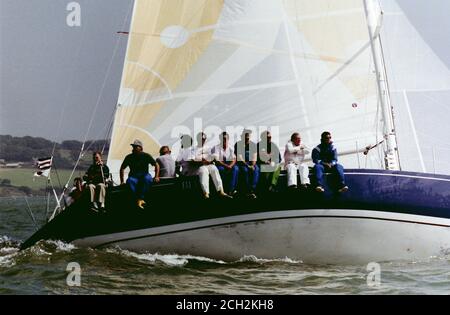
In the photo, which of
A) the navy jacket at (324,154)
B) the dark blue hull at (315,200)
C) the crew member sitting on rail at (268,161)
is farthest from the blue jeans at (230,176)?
the navy jacket at (324,154)

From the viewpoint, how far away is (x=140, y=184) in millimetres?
13039

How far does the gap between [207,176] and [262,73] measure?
8.03 feet

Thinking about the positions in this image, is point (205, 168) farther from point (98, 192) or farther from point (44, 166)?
point (44, 166)

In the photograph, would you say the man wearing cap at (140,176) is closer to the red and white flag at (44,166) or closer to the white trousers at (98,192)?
the white trousers at (98,192)

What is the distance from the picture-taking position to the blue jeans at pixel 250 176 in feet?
41.3

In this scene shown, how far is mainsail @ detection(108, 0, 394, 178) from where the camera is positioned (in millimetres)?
13727

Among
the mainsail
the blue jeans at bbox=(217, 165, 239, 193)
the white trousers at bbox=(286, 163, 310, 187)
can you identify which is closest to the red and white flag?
the mainsail

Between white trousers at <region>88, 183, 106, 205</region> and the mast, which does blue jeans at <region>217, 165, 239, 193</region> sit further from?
the mast

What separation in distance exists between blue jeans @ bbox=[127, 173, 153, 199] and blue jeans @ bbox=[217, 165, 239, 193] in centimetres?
121

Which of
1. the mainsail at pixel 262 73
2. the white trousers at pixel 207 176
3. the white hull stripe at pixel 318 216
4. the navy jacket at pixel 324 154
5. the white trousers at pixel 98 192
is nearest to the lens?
the white hull stripe at pixel 318 216

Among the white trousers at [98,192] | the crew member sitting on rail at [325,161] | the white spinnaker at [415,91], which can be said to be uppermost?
the white spinnaker at [415,91]

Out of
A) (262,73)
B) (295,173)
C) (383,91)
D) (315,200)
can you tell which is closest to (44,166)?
(262,73)

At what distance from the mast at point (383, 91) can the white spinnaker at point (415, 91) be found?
814mm

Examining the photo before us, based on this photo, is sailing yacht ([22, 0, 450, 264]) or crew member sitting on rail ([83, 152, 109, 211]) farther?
crew member sitting on rail ([83, 152, 109, 211])
